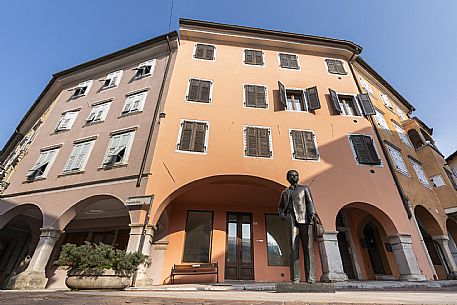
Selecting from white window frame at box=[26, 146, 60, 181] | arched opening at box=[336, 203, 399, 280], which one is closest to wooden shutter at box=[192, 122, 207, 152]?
arched opening at box=[336, 203, 399, 280]

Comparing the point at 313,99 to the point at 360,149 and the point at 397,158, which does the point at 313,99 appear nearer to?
the point at 360,149

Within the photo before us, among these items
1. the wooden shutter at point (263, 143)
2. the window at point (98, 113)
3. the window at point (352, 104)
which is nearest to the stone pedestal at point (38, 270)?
the window at point (98, 113)

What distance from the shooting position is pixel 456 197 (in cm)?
1343

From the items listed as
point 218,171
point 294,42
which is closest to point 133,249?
point 218,171

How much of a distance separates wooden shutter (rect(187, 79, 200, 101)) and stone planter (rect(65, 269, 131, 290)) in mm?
8244

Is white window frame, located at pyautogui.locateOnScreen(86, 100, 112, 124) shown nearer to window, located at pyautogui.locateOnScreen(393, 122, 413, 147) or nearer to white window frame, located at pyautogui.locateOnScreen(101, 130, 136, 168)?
white window frame, located at pyautogui.locateOnScreen(101, 130, 136, 168)

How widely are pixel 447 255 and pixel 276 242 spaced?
25.4 ft

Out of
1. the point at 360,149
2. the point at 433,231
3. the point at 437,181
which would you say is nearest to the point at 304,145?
the point at 360,149

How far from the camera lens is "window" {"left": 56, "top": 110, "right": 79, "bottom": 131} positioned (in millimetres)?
13836

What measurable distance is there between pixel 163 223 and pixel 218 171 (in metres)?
3.74

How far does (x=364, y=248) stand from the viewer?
11812 millimetres

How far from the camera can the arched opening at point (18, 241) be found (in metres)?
13.2

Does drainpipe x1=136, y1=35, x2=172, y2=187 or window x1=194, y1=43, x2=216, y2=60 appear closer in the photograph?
drainpipe x1=136, y1=35, x2=172, y2=187

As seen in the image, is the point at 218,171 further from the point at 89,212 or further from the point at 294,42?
the point at 294,42
